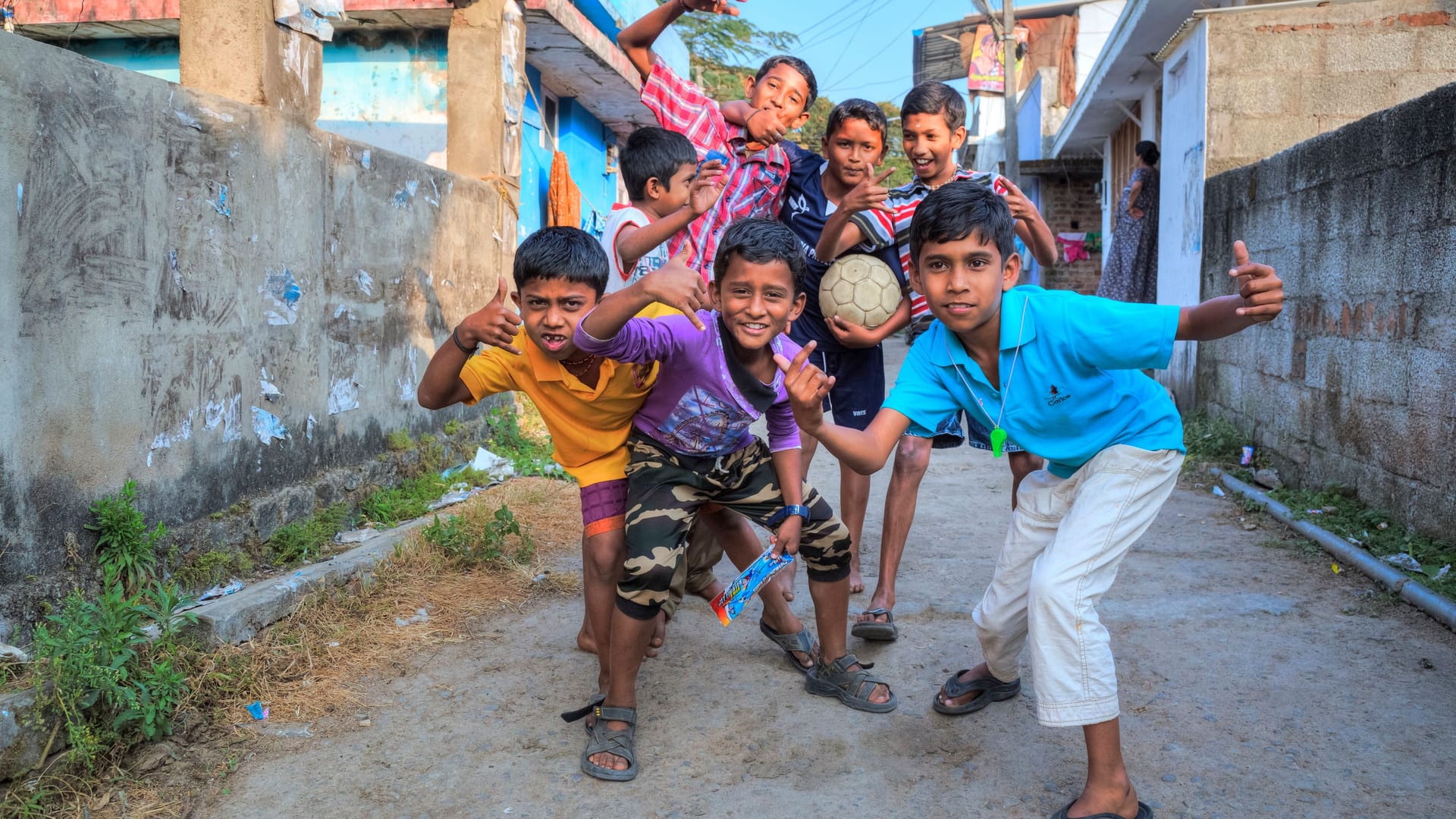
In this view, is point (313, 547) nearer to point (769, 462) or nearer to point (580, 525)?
point (580, 525)

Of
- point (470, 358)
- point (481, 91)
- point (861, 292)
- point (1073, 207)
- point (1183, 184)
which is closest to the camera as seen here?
point (470, 358)

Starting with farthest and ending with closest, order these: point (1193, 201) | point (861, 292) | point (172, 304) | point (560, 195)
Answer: point (560, 195) < point (1193, 201) < point (172, 304) < point (861, 292)

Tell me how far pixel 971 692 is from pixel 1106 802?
0.67m

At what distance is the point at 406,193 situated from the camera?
5574mm

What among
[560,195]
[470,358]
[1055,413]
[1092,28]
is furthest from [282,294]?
[1092,28]

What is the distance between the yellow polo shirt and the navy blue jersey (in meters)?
1.00

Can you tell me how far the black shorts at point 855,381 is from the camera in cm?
Result: 385

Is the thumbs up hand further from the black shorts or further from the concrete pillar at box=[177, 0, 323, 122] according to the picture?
the concrete pillar at box=[177, 0, 323, 122]

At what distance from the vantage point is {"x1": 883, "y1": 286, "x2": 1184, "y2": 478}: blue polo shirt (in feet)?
7.86

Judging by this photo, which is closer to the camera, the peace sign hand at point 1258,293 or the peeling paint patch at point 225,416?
the peace sign hand at point 1258,293

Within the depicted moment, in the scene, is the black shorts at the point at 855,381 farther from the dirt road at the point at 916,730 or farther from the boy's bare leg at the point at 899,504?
the dirt road at the point at 916,730

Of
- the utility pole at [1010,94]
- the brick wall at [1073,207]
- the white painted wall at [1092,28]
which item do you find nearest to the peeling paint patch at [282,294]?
the utility pole at [1010,94]

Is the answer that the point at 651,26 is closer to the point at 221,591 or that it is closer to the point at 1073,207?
the point at 221,591

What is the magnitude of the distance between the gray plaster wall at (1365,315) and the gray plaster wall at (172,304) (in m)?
4.82
